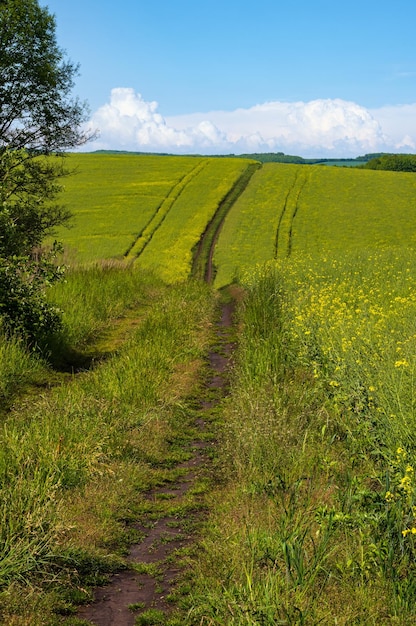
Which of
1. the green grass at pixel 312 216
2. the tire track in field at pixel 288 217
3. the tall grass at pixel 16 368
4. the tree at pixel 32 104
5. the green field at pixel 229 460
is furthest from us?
the tire track in field at pixel 288 217

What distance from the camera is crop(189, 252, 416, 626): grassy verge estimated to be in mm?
4730

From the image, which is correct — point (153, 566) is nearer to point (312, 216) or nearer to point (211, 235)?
point (211, 235)

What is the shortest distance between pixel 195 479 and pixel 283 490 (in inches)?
71.2

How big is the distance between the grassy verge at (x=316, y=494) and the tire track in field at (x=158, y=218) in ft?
97.6

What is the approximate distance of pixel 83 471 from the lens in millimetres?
7633

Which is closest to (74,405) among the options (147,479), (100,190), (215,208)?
(147,479)

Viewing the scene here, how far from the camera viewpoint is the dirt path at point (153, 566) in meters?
5.29

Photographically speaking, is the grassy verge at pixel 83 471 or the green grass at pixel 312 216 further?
the green grass at pixel 312 216

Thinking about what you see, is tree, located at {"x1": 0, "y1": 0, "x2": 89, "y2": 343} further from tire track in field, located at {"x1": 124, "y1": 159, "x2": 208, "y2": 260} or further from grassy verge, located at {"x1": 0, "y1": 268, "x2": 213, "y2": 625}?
tire track in field, located at {"x1": 124, "y1": 159, "x2": 208, "y2": 260}

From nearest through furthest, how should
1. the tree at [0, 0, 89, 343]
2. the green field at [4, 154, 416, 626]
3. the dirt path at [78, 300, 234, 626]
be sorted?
the green field at [4, 154, 416, 626] < the dirt path at [78, 300, 234, 626] < the tree at [0, 0, 89, 343]

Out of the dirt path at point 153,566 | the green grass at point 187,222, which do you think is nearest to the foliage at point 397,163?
the green grass at point 187,222

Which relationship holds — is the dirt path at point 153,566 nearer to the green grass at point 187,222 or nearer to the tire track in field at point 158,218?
the green grass at point 187,222

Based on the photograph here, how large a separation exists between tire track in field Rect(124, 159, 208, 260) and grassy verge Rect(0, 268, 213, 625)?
27147 millimetres

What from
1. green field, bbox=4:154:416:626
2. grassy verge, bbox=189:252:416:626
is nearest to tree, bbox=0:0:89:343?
green field, bbox=4:154:416:626
